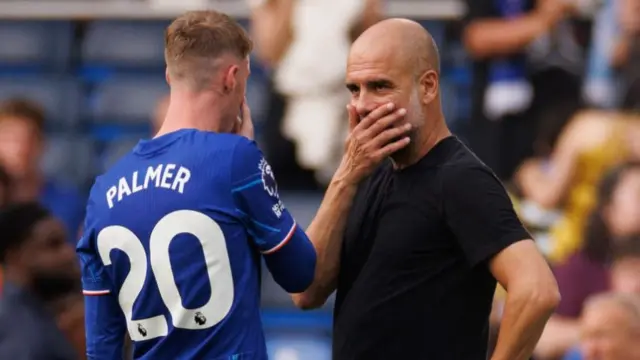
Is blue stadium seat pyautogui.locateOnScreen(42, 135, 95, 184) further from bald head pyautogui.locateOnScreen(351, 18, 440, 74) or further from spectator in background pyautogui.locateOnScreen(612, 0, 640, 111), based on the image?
bald head pyautogui.locateOnScreen(351, 18, 440, 74)

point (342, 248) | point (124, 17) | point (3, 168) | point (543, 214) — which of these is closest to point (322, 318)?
point (543, 214)

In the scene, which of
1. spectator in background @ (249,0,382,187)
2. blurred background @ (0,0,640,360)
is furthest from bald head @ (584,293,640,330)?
spectator in background @ (249,0,382,187)

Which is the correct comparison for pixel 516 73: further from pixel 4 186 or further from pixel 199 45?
pixel 199 45

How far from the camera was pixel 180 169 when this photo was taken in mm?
4105

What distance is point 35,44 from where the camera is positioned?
10.4m

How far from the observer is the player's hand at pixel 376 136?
13.8 feet

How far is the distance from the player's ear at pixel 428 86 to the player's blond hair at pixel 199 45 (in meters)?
0.53

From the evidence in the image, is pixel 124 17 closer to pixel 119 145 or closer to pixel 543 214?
pixel 119 145

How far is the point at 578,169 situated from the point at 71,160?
3.50 meters

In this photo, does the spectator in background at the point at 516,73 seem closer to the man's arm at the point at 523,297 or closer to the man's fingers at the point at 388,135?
the man's fingers at the point at 388,135

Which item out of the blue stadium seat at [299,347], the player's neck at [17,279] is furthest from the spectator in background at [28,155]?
the player's neck at [17,279]

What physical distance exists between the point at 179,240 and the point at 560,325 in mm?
3677

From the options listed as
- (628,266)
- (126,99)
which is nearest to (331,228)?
(628,266)

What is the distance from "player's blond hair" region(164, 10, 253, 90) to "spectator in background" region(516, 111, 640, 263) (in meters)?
4.15
